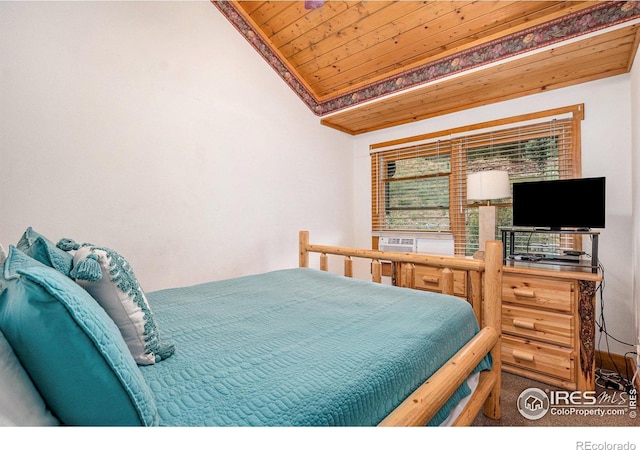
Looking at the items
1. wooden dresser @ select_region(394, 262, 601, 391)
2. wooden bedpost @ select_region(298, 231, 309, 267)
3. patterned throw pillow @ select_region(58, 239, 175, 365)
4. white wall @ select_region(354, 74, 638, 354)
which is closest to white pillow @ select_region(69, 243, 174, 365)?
patterned throw pillow @ select_region(58, 239, 175, 365)

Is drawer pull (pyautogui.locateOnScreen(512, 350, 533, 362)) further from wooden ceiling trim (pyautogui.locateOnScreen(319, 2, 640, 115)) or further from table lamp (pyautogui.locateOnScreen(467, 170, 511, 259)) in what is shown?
wooden ceiling trim (pyautogui.locateOnScreen(319, 2, 640, 115))

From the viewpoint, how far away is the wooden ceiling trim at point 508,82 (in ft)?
6.41

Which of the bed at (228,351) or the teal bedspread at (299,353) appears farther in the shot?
the teal bedspread at (299,353)

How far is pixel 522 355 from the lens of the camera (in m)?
2.07

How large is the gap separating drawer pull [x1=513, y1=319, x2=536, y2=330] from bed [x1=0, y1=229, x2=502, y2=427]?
2.13 feet

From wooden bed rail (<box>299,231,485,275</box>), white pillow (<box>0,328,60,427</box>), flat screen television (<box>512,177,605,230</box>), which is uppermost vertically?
flat screen television (<box>512,177,605,230</box>)

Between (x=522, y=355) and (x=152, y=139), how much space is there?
3004 mm

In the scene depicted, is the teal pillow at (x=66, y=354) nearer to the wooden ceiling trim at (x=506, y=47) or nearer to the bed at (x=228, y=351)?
the bed at (x=228, y=351)

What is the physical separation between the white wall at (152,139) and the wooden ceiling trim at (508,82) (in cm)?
96

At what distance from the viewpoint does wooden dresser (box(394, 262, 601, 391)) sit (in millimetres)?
1879

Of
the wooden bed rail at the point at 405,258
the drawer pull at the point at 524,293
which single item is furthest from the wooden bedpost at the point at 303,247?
the drawer pull at the point at 524,293

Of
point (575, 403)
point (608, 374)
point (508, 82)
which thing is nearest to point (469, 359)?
point (575, 403)

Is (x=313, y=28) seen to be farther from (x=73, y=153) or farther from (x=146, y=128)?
(x=73, y=153)

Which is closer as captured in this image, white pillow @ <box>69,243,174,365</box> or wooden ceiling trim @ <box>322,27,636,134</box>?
white pillow @ <box>69,243,174,365</box>
